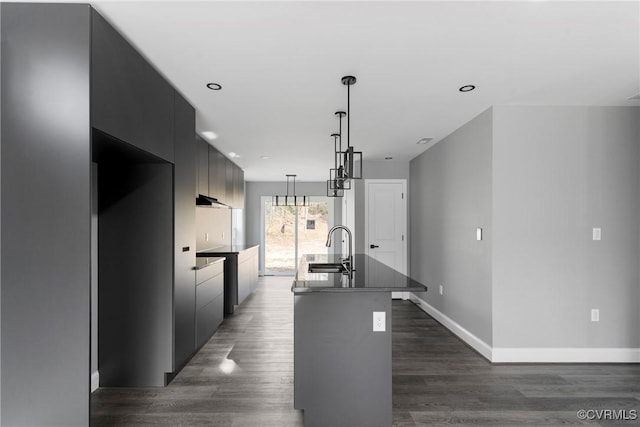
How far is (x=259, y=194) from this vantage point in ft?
28.4

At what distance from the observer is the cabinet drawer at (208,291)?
10.9 feet

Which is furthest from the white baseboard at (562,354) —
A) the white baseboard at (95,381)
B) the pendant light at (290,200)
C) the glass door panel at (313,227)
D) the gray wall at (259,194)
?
the pendant light at (290,200)

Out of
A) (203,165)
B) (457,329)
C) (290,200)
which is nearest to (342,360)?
(457,329)

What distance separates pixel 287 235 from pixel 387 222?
3.39 meters

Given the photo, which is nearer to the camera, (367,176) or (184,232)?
(184,232)

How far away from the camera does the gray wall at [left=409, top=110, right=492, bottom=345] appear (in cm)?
332

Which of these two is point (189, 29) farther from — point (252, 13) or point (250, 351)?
point (250, 351)

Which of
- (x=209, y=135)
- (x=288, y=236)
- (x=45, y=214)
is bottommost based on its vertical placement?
(x=288, y=236)

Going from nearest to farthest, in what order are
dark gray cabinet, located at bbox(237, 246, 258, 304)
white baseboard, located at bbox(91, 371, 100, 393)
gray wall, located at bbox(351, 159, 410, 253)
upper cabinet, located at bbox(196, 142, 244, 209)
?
white baseboard, located at bbox(91, 371, 100, 393) < upper cabinet, located at bbox(196, 142, 244, 209) < dark gray cabinet, located at bbox(237, 246, 258, 304) < gray wall, located at bbox(351, 159, 410, 253)

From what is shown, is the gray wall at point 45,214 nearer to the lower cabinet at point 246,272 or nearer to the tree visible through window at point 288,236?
the lower cabinet at point 246,272

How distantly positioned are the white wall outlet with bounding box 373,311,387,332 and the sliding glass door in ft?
21.0

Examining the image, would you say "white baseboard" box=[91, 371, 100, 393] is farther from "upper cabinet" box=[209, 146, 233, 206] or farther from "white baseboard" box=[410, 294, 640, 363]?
"white baseboard" box=[410, 294, 640, 363]

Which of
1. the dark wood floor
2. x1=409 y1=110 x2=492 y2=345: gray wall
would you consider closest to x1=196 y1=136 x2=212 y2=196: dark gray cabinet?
the dark wood floor

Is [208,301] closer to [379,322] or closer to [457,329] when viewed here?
[379,322]
